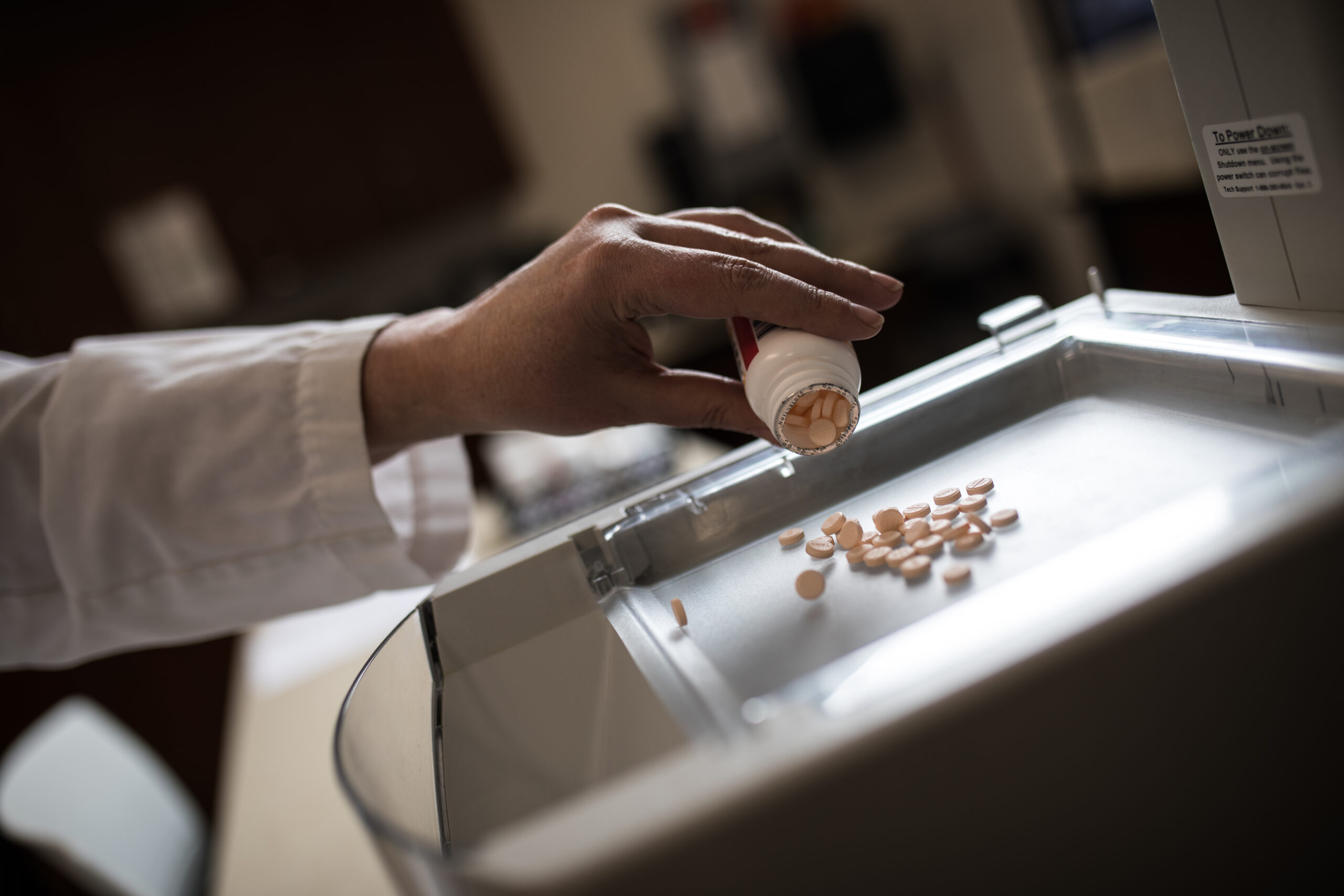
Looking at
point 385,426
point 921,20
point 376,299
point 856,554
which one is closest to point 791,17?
point 921,20

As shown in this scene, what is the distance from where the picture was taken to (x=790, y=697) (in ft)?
0.97

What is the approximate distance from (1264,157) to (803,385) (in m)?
0.24

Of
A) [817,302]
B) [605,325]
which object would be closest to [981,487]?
[817,302]

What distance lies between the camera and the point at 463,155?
301 centimetres

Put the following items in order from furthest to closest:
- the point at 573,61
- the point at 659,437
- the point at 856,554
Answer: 1. the point at 573,61
2. the point at 659,437
3. the point at 856,554

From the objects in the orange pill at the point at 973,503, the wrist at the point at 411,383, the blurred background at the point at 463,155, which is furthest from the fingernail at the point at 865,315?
the blurred background at the point at 463,155

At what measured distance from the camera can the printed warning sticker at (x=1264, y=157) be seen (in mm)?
416

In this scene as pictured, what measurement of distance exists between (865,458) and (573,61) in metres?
3.13

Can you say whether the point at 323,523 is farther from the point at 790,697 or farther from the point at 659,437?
the point at 659,437

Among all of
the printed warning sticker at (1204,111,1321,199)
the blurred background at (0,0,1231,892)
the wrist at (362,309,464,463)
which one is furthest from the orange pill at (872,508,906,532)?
the blurred background at (0,0,1231,892)

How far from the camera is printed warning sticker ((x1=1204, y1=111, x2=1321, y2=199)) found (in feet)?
1.37

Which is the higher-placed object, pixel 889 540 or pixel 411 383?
pixel 411 383

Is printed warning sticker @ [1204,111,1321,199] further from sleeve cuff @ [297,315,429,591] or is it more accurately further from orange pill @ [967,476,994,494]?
sleeve cuff @ [297,315,429,591]

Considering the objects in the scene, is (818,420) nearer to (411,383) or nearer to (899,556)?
(899,556)
